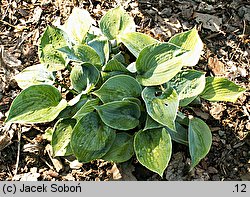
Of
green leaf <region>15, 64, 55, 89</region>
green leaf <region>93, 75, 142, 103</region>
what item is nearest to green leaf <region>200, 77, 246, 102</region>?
green leaf <region>93, 75, 142, 103</region>

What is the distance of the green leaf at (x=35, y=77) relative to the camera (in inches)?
99.5

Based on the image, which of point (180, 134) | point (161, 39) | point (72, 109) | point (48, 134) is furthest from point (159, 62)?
point (48, 134)

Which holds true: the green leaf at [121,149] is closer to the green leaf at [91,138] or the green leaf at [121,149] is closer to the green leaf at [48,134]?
the green leaf at [91,138]

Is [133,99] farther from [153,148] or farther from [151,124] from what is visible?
[153,148]

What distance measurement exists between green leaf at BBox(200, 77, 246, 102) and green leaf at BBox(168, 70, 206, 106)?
137 mm

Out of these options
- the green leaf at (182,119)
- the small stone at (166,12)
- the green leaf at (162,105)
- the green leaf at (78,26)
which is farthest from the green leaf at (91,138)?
the small stone at (166,12)

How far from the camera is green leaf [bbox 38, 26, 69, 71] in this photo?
2512 mm

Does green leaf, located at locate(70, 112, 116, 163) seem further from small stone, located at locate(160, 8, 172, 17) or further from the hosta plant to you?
small stone, located at locate(160, 8, 172, 17)

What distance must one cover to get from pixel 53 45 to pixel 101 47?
0.25 m

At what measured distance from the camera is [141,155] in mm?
2273

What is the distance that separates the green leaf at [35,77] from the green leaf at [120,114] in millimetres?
385

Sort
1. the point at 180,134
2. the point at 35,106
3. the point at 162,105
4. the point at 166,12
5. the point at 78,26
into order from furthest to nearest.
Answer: the point at 166,12, the point at 78,26, the point at 180,134, the point at 35,106, the point at 162,105

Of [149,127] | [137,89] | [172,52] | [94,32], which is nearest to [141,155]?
[149,127]

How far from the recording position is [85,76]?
7.93 feet
